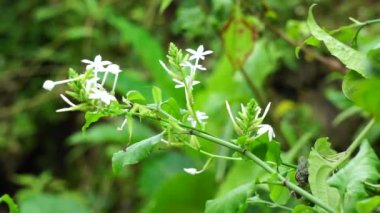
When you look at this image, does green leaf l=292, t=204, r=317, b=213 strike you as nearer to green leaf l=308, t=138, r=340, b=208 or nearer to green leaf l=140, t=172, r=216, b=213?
green leaf l=308, t=138, r=340, b=208

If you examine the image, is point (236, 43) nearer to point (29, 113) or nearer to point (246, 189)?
point (246, 189)

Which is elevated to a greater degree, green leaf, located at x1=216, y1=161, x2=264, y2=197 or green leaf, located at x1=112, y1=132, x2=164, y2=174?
green leaf, located at x1=112, y1=132, x2=164, y2=174

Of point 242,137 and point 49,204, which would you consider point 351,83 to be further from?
point 49,204

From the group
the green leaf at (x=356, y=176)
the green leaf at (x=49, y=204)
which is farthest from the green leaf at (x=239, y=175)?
the green leaf at (x=356, y=176)

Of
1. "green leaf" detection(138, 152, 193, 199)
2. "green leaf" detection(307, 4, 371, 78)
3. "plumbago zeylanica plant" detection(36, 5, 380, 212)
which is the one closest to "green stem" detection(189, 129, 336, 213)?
"plumbago zeylanica plant" detection(36, 5, 380, 212)

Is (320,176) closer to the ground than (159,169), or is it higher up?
higher up

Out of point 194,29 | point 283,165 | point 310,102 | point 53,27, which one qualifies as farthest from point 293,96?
point 283,165

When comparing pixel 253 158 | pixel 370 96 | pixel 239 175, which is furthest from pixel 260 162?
pixel 239 175

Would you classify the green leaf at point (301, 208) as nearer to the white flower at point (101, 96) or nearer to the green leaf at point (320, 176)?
the green leaf at point (320, 176)
